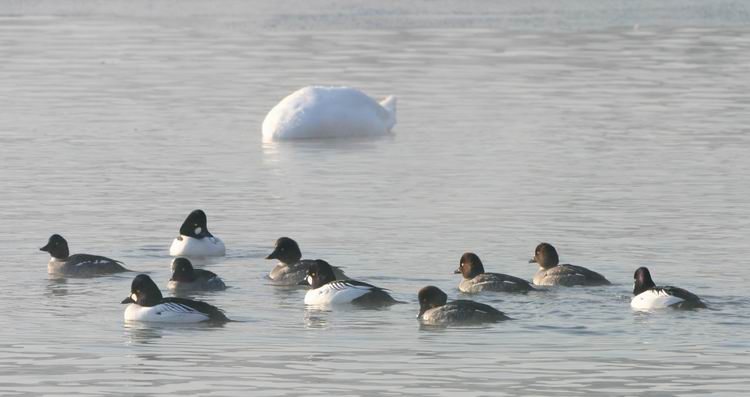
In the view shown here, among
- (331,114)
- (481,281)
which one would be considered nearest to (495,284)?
(481,281)

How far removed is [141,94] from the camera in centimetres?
2892

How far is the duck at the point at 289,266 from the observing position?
14758 mm

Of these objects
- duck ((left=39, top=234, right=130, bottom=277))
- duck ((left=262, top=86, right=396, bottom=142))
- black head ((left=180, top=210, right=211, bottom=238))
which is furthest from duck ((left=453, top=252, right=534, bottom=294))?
duck ((left=262, top=86, right=396, bottom=142))

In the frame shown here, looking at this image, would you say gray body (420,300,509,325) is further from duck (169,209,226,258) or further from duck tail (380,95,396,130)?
duck tail (380,95,396,130)

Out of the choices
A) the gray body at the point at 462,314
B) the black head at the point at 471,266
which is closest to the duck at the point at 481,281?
the black head at the point at 471,266

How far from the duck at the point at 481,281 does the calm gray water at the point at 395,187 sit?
145 mm

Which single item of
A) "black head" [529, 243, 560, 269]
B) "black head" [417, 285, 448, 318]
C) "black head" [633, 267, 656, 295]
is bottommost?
"black head" [417, 285, 448, 318]

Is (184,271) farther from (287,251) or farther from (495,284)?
(495,284)

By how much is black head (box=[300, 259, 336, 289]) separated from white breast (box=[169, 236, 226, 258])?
2115 mm

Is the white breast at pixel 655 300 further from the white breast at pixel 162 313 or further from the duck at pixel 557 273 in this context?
the white breast at pixel 162 313

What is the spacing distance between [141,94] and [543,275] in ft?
50.2

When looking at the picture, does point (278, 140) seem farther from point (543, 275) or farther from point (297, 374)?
point (297, 374)

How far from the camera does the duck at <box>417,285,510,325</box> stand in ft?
42.5

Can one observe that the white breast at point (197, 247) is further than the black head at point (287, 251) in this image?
Yes
